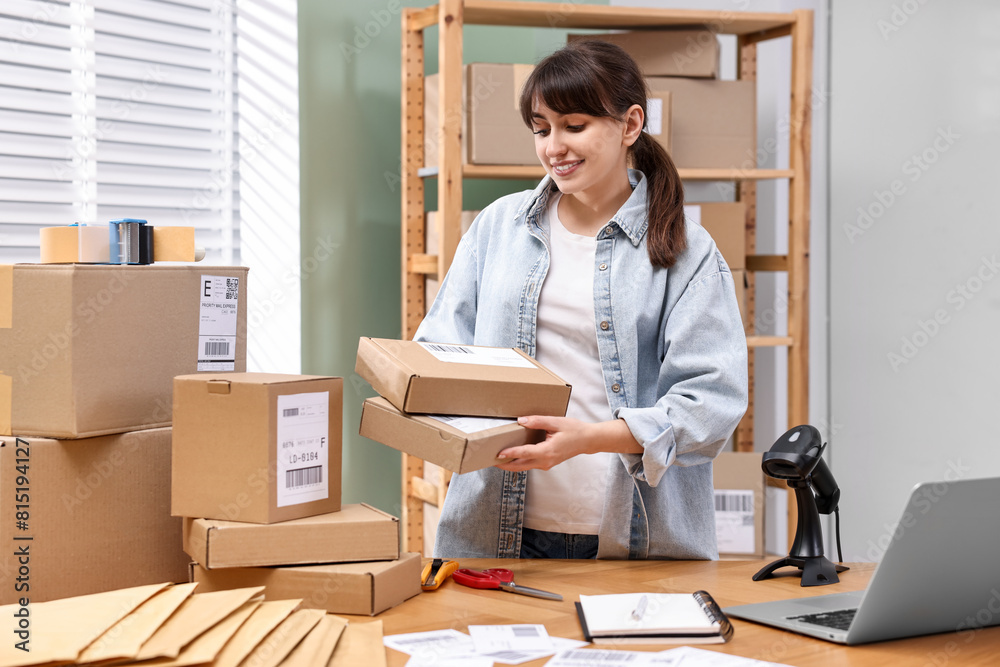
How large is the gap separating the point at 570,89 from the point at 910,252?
1735 millimetres

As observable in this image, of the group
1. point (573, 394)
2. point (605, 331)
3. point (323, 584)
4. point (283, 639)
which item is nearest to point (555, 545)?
point (573, 394)

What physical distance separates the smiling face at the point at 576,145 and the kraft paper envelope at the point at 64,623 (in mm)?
809

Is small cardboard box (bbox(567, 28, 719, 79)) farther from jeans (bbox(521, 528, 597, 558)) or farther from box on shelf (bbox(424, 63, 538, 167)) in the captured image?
jeans (bbox(521, 528, 597, 558))

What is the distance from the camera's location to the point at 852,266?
2865mm

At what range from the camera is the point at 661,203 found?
146cm

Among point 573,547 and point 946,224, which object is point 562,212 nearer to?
point 573,547

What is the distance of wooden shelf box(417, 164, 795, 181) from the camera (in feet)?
7.80

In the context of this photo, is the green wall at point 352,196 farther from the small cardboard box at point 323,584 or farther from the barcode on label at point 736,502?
the small cardboard box at point 323,584

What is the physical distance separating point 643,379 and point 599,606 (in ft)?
1.50

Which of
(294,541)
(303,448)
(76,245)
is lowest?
(294,541)

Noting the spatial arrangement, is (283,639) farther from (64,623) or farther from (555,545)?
(555,545)

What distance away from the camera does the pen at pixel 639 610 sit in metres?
1.01

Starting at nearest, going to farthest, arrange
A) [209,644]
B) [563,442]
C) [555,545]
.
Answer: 1. [209,644]
2. [563,442]
3. [555,545]

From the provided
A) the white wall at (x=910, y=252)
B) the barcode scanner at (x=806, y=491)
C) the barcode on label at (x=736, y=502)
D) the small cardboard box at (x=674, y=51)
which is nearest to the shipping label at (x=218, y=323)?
the barcode scanner at (x=806, y=491)
